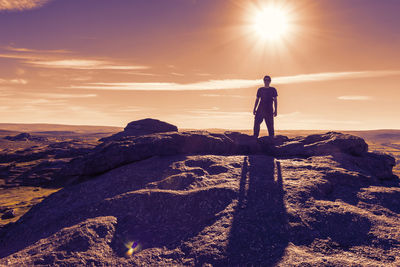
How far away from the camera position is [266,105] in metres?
16.1

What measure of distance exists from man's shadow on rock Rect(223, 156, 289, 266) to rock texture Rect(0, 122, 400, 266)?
30mm

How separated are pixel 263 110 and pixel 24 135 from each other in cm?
16377

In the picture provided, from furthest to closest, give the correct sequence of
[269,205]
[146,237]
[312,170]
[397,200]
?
[312,170] < [397,200] < [269,205] < [146,237]

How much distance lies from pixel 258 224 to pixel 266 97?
961 cm

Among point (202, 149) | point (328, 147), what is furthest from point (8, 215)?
point (328, 147)

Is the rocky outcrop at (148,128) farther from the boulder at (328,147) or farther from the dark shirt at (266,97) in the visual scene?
the boulder at (328,147)

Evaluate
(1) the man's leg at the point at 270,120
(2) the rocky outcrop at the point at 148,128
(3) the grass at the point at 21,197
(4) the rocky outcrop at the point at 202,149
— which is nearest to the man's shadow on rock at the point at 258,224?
(4) the rocky outcrop at the point at 202,149

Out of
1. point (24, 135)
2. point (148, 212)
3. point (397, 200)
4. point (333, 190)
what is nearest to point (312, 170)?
point (333, 190)

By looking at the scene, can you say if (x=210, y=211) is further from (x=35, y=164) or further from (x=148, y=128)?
(x=35, y=164)

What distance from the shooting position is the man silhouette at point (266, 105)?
15.9m

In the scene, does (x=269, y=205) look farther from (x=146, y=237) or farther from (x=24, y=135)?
(x=24, y=135)

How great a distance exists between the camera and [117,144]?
13.8 m

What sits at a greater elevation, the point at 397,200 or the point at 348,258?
the point at 397,200

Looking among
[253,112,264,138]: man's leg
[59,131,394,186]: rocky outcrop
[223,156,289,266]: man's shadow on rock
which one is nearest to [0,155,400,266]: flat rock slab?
[223,156,289,266]: man's shadow on rock
